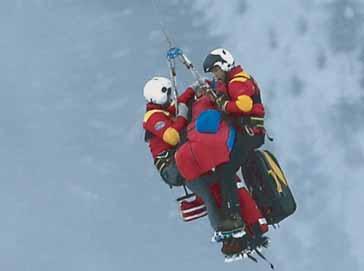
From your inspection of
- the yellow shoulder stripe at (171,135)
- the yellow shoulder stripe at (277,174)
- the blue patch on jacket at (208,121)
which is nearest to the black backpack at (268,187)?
the yellow shoulder stripe at (277,174)

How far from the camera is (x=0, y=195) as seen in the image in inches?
1098

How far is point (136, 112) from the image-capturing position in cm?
2716

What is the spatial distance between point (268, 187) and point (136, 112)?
21.9 ft

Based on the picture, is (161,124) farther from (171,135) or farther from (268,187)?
(268,187)

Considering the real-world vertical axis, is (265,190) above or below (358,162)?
below

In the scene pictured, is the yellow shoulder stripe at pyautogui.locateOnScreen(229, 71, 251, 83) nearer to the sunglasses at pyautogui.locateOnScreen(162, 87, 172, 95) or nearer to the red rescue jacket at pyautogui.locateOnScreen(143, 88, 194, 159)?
the red rescue jacket at pyautogui.locateOnScreen(143, 88, 194, 159)

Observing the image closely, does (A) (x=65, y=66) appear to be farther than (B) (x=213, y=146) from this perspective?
Yes

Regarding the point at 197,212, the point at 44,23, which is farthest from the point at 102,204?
the point at 197,212

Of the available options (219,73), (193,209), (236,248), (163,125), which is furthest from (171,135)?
(236,248)

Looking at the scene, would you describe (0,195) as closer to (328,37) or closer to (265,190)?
(328,37)

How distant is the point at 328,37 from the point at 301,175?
188 centimetres

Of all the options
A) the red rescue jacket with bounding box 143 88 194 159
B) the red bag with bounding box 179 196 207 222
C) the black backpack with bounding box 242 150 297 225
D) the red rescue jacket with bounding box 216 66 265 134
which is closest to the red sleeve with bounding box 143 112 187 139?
the red rescue jacket with bounding box 143 88 194 159

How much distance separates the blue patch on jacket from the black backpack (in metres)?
0.72

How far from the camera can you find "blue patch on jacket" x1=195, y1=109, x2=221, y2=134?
20.1 meters
